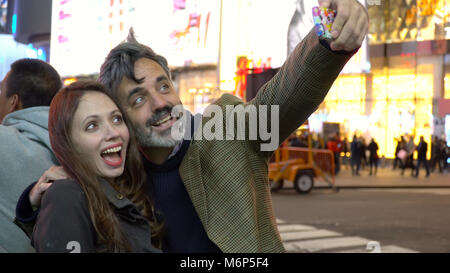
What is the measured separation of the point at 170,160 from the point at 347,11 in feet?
2.75

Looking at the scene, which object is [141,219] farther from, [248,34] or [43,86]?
[248,34]

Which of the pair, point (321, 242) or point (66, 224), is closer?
point (66, 224)

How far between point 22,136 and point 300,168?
11342mm

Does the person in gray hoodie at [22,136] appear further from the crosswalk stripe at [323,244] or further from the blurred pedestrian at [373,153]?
the blurred pedestrian at [373,153]

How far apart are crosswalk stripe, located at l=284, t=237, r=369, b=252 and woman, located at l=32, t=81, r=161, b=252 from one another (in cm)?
500

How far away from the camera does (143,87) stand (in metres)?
1.98

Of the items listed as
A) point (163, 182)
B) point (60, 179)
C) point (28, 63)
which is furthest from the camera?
point (28, 63)

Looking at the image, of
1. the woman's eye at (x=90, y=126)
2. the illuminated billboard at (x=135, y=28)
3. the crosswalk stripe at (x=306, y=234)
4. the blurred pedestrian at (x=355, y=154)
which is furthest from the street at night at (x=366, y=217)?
the illuminated billboard at (x=135, y=28)

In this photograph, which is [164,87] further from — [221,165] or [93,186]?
[93,186]

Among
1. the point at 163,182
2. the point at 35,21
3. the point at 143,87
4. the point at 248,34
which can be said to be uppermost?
the point at 248,34

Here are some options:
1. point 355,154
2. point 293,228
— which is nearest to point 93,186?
point 293,228

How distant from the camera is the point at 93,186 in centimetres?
149

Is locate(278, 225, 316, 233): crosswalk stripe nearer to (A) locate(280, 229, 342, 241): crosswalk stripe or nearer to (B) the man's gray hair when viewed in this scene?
(A) locate(280, 229, 342, 241): crosswalk stripe
